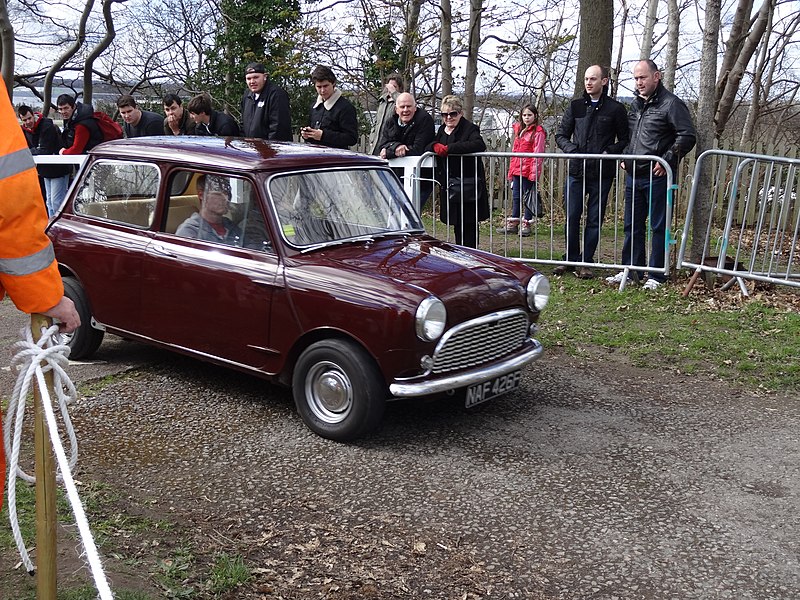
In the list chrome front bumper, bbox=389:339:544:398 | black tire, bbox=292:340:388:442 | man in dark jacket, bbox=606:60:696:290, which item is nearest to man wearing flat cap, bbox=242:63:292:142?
man in dark jacket, bbox=606:60:696:290

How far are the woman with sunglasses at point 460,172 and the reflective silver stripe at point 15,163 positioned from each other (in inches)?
283

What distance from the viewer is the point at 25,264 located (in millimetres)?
2412

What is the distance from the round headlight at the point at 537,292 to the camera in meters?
5.46

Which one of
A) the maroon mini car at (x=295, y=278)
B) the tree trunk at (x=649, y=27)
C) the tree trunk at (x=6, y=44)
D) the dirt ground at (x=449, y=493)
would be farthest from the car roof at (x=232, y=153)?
the tree trunk at (x=649, y=27)

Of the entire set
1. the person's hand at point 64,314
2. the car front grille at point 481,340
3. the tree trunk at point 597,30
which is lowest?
the car front grille at point 481,340

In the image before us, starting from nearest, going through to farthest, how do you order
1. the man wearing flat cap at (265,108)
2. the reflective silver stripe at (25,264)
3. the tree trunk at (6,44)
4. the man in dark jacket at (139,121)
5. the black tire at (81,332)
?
1. the reflective silver stripe at (25,264)
2. the black tire at (81,332)
3. the man wearing flat cap at (265,108)
4. the man in dark jacket at (139,121)
5. the tree trunk at (6,44)

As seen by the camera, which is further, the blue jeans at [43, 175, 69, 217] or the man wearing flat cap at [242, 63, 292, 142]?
the blue jeans at [43, 175, 69, 217]

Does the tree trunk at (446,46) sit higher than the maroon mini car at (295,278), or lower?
higher

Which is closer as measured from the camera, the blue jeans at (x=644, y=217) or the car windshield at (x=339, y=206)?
the car windshield at (x=339, y=206)

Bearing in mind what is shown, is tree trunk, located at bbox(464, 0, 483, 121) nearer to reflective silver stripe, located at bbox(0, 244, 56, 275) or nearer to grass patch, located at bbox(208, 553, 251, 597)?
grass patch, located at bbox(208, 553, 251, 597)

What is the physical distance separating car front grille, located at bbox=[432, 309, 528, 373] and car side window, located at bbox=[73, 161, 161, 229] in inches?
95.2

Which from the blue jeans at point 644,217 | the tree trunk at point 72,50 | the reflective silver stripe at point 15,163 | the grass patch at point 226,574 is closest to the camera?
the reflective silver stripe at point 15,163

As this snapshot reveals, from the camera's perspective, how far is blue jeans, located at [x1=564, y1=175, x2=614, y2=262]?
9172 mm

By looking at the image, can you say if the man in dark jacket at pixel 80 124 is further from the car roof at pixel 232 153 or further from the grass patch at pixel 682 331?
the grass patch at pixel 682 331
